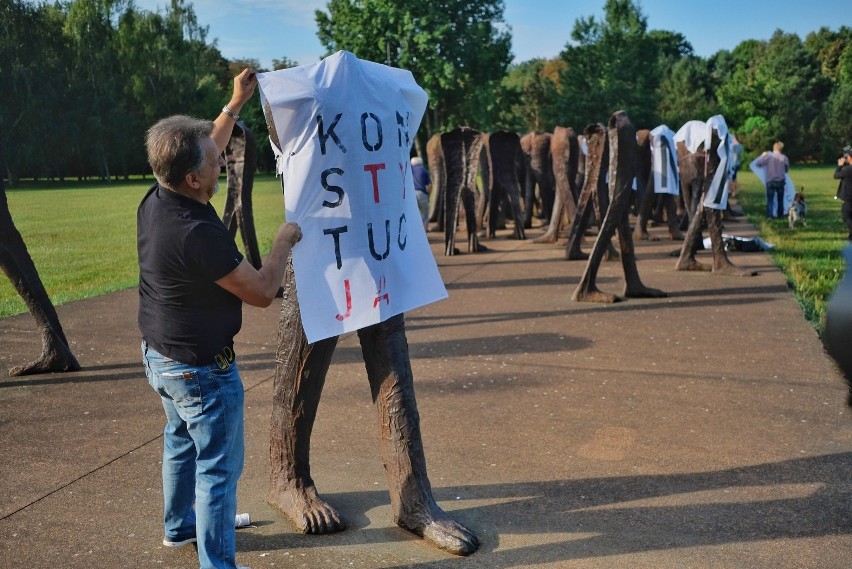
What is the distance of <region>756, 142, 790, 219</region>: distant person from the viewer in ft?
68.1

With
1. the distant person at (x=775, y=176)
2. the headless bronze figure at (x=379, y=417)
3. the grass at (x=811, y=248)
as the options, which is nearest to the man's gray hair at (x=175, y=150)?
the headless bronze figure at (x=379, y=417)

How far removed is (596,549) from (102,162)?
38.1 feet

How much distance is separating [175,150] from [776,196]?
2036 centimetres

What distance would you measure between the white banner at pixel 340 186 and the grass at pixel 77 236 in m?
7.21

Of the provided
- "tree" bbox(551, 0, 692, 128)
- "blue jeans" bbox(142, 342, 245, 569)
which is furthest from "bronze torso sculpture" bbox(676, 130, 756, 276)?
"tree" bbox(551, 0, 692, 128)

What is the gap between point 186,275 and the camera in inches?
122

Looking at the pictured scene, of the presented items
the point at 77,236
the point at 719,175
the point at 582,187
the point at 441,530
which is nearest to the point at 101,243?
the point at 77,236

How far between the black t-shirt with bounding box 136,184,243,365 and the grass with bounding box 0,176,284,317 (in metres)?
7.30

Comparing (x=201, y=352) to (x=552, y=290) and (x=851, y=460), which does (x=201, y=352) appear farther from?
(x=552, y=290)

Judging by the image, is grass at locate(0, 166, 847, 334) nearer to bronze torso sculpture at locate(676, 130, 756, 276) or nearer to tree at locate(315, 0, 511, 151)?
bronze torso sculpture at locate(676, 130, 756, 276)

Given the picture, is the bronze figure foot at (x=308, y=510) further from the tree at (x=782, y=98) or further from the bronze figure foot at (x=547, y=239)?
the tree at (x=782, y=98)

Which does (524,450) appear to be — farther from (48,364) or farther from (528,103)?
(528,103)

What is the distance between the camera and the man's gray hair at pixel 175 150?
306cm

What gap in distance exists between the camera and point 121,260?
15141 millimetres
